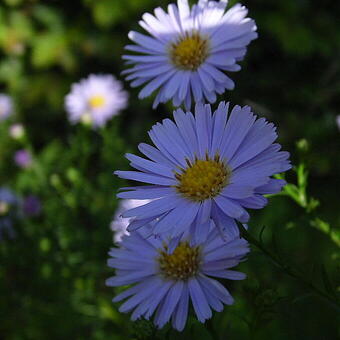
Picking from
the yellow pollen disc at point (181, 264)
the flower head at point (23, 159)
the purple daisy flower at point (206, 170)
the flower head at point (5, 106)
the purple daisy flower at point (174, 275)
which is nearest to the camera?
the purple daisy flower at point (206, 170)

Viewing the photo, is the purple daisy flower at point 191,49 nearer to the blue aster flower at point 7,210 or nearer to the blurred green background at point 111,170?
the blurred green background at point 111,170

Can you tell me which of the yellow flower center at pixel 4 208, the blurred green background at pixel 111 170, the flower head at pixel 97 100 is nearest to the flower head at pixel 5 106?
the blurred green background at pixel 111 170

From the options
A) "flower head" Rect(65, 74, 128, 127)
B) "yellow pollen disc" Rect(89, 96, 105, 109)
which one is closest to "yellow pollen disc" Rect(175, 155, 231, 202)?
"flower head" Rect(65, 74, 128, 127)

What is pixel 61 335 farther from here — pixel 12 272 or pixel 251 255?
pixel 251 255

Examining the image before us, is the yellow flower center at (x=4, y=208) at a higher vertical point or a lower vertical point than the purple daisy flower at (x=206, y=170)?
higher

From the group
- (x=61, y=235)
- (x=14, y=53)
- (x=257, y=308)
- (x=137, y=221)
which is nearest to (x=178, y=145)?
(x=137, y=221)

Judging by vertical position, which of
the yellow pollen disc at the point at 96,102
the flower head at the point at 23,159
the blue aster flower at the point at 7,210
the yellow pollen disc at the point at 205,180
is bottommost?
the yellow pollen disc at the point at 205,180

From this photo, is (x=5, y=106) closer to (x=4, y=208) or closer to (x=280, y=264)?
(x=4, y=208)
